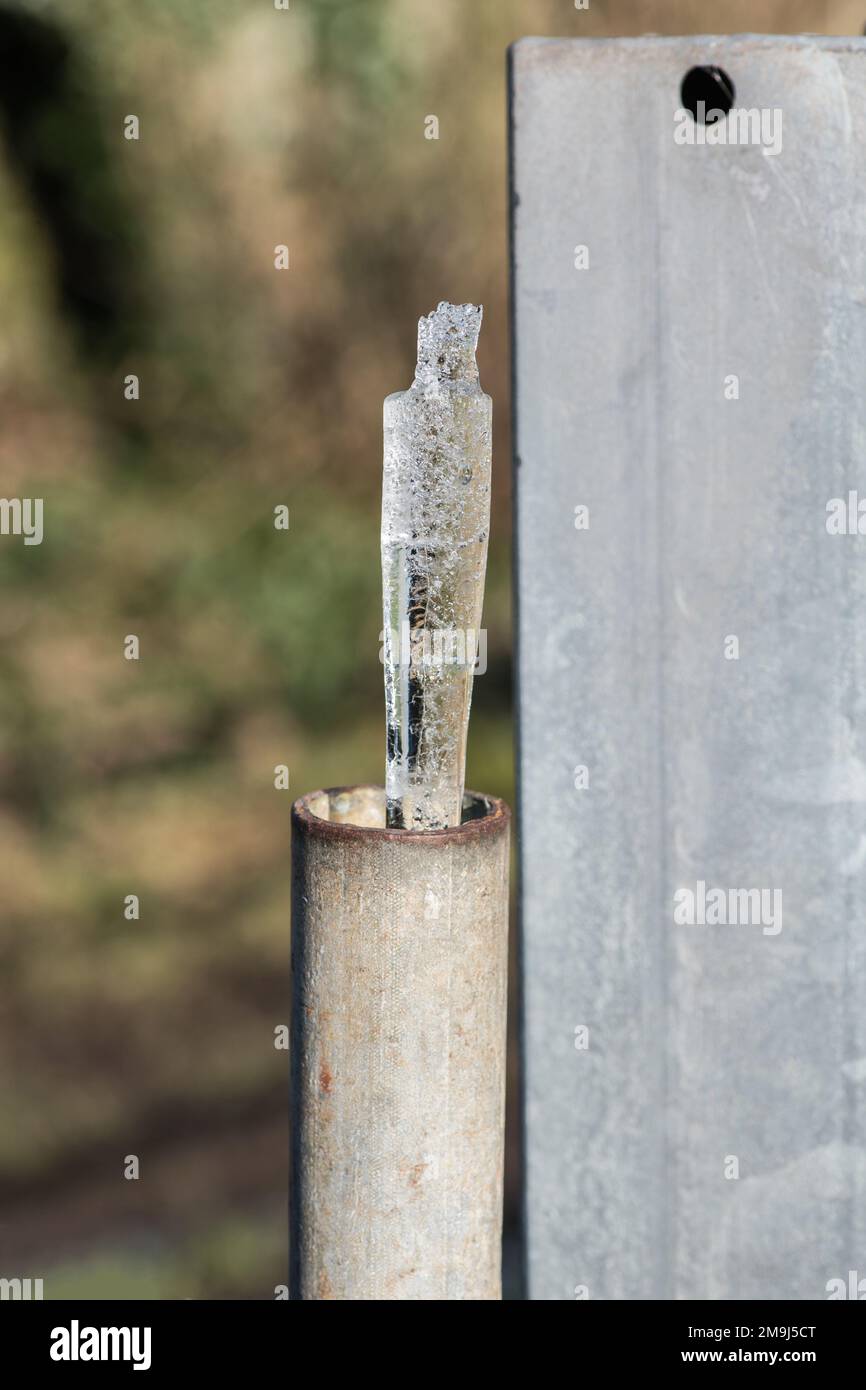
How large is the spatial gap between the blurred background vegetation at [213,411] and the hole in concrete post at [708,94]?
12.2 ft

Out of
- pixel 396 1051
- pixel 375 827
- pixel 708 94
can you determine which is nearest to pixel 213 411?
pixel 708 94

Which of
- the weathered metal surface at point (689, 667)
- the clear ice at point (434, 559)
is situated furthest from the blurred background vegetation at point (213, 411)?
the clear ice at point (434, 559)

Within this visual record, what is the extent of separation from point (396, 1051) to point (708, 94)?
1558mm

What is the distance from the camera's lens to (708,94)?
2373mm

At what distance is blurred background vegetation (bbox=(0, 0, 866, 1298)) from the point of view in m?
5.78

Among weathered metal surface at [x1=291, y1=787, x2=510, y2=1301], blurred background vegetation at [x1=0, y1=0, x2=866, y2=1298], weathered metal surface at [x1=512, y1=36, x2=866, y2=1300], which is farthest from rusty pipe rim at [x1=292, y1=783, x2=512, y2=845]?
blurred background vegetation at [x1=0, y1=0, x2=866, y2=1298]

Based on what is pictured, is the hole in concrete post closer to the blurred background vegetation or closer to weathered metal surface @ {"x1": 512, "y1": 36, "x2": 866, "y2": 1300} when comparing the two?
weathered metal surface @ {"x1": 512, "y1": 36, "x2": 866, "y2": 1300}

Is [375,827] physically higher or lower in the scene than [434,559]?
lower

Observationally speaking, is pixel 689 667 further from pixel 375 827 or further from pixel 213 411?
pixel 213 411

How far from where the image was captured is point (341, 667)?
643cm

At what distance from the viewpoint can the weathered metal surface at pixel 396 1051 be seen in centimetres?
205

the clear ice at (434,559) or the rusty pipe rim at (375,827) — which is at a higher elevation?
the clear ice at (434,559)

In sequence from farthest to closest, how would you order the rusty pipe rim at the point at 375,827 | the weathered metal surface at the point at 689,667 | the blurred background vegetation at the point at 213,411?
the blurred background vegetation at the point at 213,411, the weathered metal surface at the point at 689,667, the rusty pipe rim at the point at 375,827

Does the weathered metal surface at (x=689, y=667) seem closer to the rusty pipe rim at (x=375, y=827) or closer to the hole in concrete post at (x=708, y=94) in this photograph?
the hole in concrete post at (x=708, y=94)
